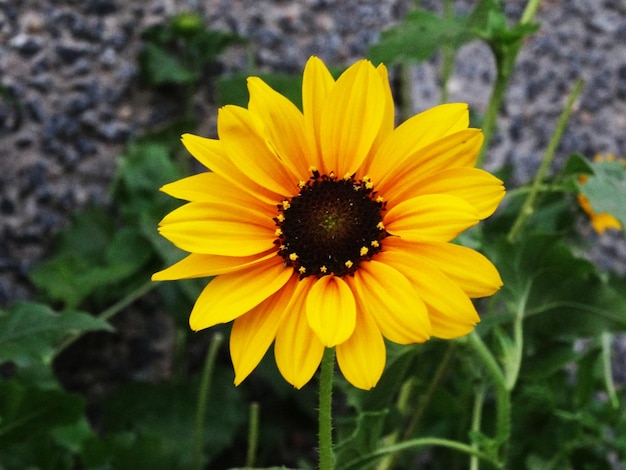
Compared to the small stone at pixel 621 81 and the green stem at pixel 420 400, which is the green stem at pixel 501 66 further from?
the small stone at pixel 621 81

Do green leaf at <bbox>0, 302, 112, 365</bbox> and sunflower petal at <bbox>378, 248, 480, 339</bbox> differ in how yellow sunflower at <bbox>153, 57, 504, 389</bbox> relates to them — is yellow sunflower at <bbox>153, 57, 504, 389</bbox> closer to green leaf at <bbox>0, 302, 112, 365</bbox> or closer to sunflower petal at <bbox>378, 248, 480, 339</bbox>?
sunflower petal at <bbox>378, 248, 480, 339</bbox>

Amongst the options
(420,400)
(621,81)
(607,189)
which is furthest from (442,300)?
(621,81)

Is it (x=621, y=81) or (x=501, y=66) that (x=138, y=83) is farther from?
(x=621, y=81)

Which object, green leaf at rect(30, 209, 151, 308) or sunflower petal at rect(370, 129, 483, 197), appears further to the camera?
green leaf at rect(30, 209, 151, 308)

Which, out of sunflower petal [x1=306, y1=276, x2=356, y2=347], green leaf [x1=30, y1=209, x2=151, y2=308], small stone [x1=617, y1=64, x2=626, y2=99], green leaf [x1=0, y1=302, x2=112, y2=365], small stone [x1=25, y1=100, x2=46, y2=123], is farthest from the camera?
small stone [x1=617, y1=64, x2=626, y2=99]

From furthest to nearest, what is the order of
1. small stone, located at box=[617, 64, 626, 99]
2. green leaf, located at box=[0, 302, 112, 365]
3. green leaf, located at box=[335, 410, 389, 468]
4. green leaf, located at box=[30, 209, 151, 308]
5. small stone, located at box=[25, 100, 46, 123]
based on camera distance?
small stone, located at box=[617, 64, 626, 99]
small stone, located at box=[25, 100, 46, 123]
green leaf, located at box=[30, 209, 151, 308]
green leaf, located at box=[0, 302, 112, 365]
green leaf, located at box=[335, 410, 389, 468]

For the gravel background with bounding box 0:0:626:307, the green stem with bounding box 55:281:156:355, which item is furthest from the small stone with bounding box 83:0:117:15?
the green stem with bounding box 55:281:156:355

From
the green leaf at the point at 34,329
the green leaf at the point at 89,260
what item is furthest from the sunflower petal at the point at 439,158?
the green leaf at the point at 89,260

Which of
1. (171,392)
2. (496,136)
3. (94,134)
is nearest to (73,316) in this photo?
(171,392)
